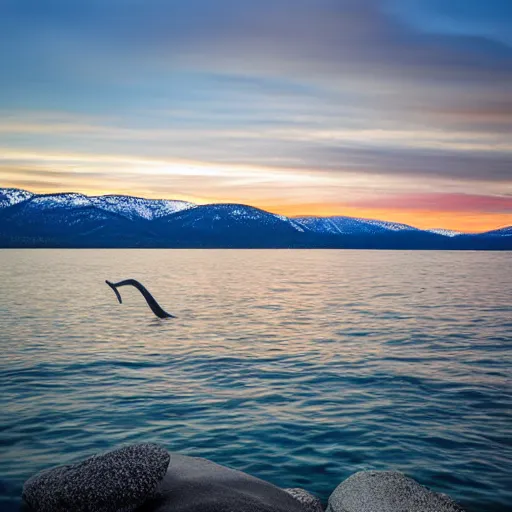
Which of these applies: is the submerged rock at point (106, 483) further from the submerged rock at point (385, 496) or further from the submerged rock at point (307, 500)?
the submerged rock at point (385, 496)

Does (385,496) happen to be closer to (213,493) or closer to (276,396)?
(213,493)

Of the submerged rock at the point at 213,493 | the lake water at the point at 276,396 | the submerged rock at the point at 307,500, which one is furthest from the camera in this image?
the lake water at the point at 276,396

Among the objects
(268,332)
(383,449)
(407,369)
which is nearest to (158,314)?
(268,332)

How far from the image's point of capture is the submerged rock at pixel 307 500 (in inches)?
385

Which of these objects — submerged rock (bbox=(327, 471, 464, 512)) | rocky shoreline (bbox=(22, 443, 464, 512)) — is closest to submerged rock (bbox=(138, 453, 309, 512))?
rocky shoreline (bbox=(22, 443, 464, 512))

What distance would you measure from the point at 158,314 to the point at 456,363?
19.0 m

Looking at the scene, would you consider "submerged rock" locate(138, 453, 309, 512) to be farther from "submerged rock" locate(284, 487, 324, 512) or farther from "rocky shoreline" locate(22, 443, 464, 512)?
"submerged rock" locate(284, 487, 324, 512)

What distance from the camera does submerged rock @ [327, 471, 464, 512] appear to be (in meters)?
9.15

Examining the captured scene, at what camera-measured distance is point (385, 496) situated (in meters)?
9.50

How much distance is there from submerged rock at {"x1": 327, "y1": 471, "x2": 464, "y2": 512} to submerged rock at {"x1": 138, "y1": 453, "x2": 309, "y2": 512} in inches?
27.7

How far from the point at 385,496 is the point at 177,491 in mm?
3227

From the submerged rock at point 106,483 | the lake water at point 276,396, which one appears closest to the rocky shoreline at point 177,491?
the submerged rock at point 106,483

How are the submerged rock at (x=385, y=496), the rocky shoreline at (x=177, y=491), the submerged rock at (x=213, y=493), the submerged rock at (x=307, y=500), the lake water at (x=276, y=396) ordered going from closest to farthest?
the submerged rock at (x=213, y=493)
the rocky shoreline at (x=177, y=491)
the submerged rock at (x=385, y=496)
the submerged rock at (x=307, y=500)
the lake water at (x=276, y=396)

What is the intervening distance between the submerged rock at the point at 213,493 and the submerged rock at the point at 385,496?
2.31ft
